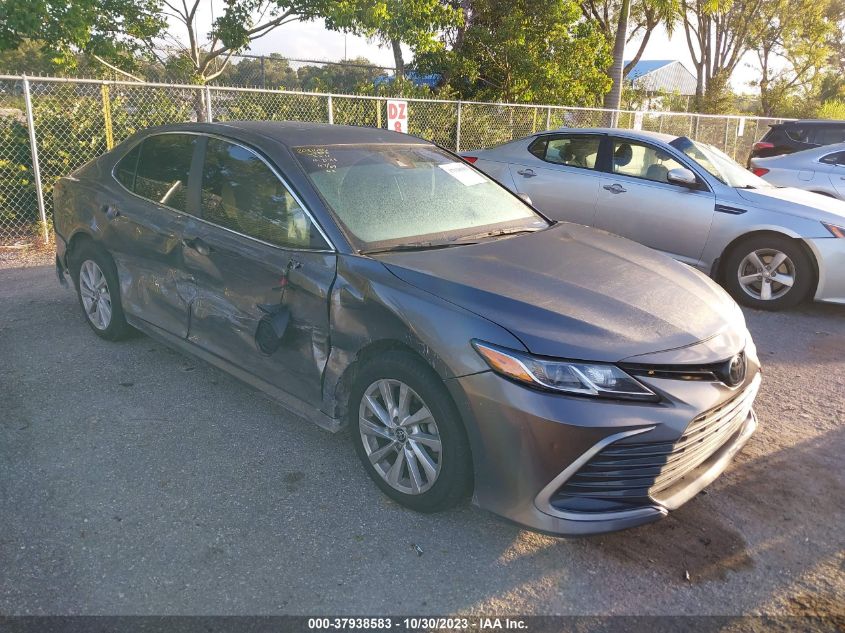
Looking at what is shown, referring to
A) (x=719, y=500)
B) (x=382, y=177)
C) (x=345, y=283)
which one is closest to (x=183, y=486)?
(x=345, y=283)

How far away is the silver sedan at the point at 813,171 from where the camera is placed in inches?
380

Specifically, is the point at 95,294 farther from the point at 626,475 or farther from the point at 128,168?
the point at 626,475

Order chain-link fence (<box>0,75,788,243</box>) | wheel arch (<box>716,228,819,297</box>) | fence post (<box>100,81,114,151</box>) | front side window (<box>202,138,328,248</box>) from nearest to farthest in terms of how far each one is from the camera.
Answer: front side window (<box>202,138,328,248</box>)
wheel arch (<box>716,228,819,297</box>)
chain-link fence (<box>0,75,788,243</box>)
fence post (<box>100,81,114,151</box>)

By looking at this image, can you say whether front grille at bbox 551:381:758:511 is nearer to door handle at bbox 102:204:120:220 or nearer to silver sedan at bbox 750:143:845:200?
door handle at bbox 102:204:120:220

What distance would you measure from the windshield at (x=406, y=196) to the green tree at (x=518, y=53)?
10815 millimetres

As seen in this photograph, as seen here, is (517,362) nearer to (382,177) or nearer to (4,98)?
(382,177)

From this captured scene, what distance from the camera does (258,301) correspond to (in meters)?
3.39

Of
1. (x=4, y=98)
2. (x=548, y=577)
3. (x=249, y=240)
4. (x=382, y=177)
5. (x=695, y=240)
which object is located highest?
(x=4, y=98)

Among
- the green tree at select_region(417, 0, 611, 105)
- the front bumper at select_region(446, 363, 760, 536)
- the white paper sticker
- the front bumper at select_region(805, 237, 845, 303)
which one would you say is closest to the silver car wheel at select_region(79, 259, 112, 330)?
the white paper sticker

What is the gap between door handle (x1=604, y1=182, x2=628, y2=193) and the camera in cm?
693

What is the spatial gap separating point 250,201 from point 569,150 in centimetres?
486

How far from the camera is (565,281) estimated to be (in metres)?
3.06

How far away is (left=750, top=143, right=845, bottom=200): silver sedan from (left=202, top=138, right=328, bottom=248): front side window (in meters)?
8.78

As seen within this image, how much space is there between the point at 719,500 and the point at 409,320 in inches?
68.6
